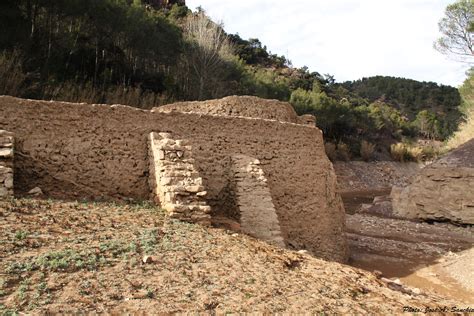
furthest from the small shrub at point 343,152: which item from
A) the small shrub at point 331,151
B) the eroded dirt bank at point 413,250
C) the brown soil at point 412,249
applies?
the brown soil at point 412,249

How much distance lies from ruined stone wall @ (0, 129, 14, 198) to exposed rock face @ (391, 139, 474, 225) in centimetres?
1284

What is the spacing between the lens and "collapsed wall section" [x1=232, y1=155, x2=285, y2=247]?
6.04m

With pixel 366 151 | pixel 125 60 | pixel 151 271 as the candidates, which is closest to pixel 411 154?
pixel 366 151

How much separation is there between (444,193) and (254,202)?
10.0m

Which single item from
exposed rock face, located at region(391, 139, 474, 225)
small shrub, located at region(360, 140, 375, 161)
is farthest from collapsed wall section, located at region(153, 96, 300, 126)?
small shrub, located at region(360, 140, 375, 161)

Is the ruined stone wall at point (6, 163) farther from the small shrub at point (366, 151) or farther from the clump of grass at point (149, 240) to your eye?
the small shrub at point (366, 151)

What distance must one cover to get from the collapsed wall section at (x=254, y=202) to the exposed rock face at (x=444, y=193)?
9.54m

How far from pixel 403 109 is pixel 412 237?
50.3 meters

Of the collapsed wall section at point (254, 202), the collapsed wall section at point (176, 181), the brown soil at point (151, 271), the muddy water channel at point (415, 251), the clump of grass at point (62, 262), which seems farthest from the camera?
the muddy water channel at point (415, 251)

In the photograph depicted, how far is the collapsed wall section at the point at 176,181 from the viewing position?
5113mm

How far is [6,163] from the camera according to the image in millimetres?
4898

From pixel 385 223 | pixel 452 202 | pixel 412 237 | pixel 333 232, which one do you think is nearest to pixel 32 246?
pixel 333 232

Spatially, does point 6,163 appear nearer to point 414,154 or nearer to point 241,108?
point 241,108

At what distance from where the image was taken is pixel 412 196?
14477 mm
